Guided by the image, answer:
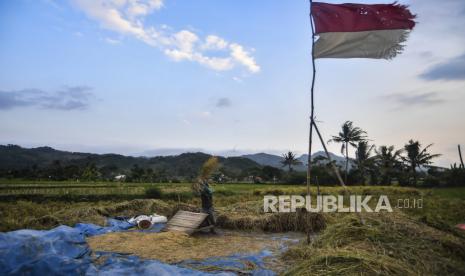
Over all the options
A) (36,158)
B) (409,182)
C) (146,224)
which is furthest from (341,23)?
(36,158)

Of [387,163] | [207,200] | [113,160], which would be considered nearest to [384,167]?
[387,163]

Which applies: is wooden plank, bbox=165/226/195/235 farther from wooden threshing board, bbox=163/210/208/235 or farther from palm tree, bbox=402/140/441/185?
palm tree, bbox=402/140/441/185

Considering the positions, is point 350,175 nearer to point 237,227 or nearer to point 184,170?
point 237,227

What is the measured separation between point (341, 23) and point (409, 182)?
108 ft

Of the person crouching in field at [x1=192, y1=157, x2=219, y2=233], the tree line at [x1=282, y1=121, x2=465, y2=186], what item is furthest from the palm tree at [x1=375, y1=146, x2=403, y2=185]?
the person crouching in field at [x1=192, y1=157, x2=219, y2=233]

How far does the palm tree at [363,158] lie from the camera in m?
36.2

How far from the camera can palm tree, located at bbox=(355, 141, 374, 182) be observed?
36.2 metres

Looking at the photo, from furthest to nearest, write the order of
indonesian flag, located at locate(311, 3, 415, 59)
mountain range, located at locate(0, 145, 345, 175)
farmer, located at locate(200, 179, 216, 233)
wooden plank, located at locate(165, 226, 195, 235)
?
mountain range, located at locate(0, 145, 345, 175), farmer, located at locate(200, 179, 216, 233), wooden plank, located at locate(165, 226, 195, 235), indonesian flag, located at locate(311, 3, 415, 59)

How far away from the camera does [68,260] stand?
4680 millimetres

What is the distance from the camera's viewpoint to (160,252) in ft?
21.7

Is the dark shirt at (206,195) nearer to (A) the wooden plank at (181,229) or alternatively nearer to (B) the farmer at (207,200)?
(B) the farmer at (207,200)

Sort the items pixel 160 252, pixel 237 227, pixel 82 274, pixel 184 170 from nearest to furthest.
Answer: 1. pixel 82 274
2. pixel 160 252
3. pixel 237 227
4. pixel 184 170

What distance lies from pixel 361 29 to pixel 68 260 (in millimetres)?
5491

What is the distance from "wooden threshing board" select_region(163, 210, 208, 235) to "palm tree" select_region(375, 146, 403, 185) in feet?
99.9
